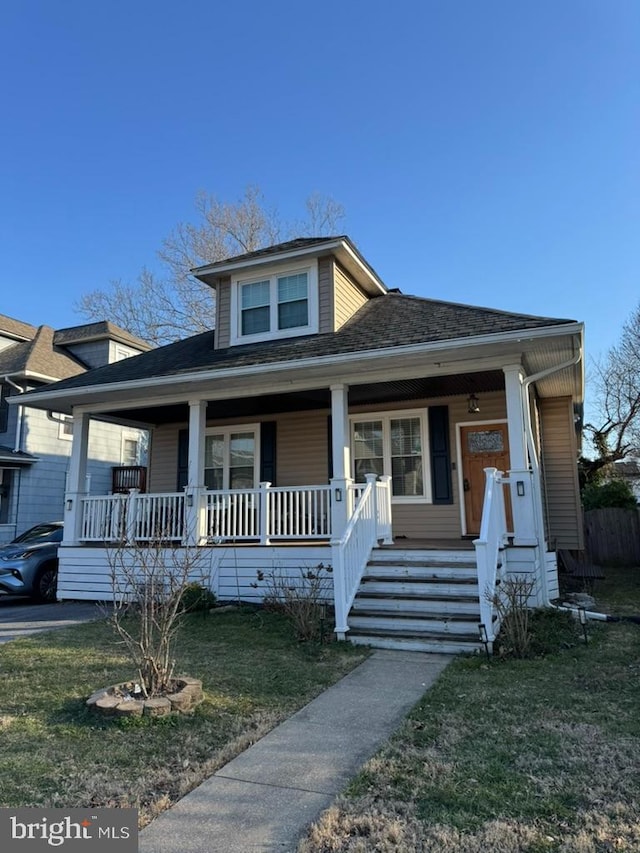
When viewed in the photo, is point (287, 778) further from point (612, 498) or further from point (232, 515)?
point (612, 498)

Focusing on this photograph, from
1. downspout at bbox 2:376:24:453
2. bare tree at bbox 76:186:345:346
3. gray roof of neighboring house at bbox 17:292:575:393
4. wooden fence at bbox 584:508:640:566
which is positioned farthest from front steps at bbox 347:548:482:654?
bare tree at bbox 76:186:345:346

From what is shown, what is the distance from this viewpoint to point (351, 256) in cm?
1004

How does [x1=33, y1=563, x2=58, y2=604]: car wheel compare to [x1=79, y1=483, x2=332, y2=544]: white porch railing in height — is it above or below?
below

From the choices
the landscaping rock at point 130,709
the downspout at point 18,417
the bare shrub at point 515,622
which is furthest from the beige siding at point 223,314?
the downspout at point 18,417

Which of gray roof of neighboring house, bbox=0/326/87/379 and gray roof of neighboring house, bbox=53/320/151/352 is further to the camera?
gray roof of neighboring house, bbox=53/320/151/352

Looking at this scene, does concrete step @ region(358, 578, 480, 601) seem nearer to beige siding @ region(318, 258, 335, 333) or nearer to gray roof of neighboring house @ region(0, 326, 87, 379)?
beige siding @ region(318, 258, 335, 333)

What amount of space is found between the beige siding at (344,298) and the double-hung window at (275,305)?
0.37 m

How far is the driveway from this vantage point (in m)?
7.35

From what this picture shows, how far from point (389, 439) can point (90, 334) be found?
1355 cm

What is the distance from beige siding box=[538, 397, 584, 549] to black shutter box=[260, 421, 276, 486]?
217 inches

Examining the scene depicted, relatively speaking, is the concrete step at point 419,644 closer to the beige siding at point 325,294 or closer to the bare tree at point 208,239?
the beige siding at point 325,294

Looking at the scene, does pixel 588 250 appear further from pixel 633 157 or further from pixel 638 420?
pixel 638 420

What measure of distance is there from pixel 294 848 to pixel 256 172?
2315cm

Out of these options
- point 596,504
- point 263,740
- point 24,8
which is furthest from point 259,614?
point 596,504
